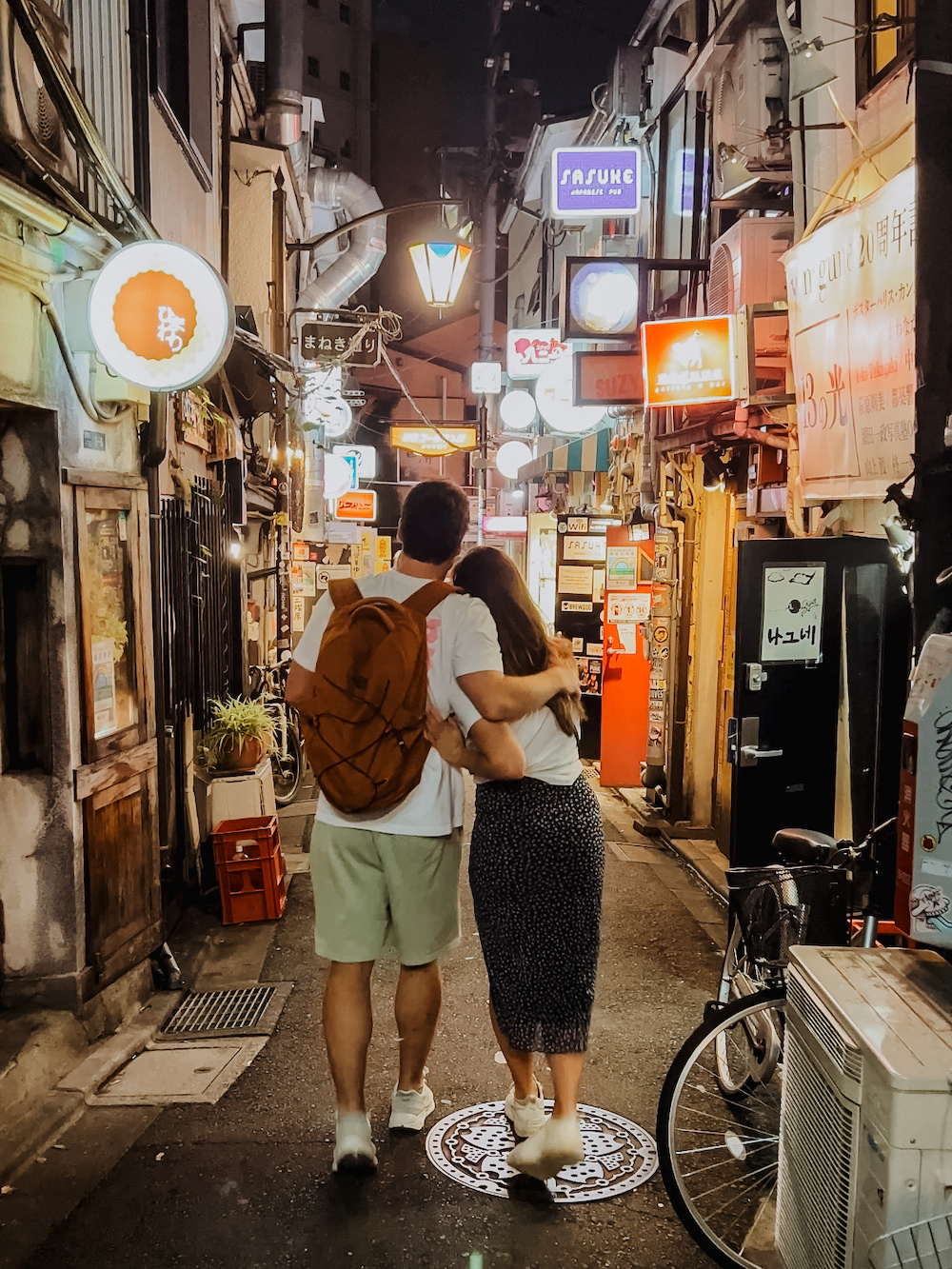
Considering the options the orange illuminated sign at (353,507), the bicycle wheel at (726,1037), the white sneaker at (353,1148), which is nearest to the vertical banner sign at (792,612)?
the bicycle wheel at (726,1037)

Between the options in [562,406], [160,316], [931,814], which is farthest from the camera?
[562,406]

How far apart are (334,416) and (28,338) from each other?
18477 mm

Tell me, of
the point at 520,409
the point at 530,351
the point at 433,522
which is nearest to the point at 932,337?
the point at 433,522

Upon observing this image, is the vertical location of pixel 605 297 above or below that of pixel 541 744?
above

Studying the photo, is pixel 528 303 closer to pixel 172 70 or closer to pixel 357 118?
pixel 172 70

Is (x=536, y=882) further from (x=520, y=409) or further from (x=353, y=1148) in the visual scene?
(x=520, y=409)

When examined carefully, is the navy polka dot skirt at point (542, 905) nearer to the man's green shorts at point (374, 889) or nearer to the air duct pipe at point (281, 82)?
the man's green shorts at point (374, 889)

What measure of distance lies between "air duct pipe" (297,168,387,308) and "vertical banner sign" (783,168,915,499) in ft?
56.9

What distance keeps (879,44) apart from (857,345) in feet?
8.25

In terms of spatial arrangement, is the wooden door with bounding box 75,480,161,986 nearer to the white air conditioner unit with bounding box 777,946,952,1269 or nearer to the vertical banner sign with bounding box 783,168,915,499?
the white air conditioner unit with bounding box 777,946,952,1269

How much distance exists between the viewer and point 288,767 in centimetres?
1351

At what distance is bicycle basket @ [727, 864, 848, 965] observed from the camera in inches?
160

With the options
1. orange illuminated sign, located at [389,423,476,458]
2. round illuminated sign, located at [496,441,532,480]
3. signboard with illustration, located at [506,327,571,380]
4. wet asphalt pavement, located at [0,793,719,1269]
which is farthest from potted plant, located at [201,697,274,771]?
orange illuminated sign, located at [389,423,476,458]

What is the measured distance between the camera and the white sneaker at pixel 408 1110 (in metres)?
4.60
